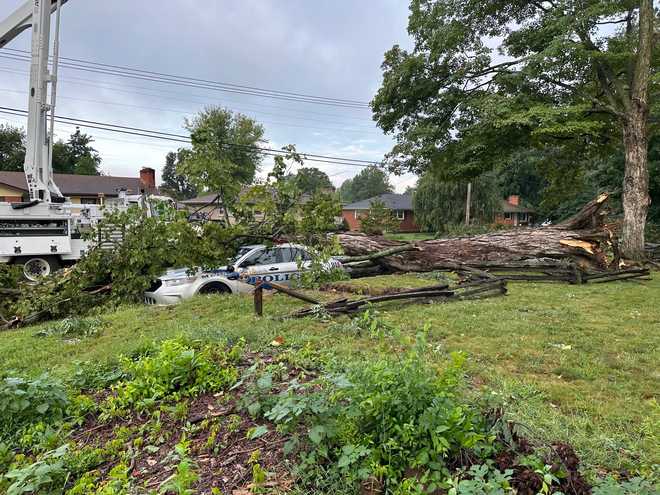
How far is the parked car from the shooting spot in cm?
775

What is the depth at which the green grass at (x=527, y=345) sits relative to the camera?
101 inches

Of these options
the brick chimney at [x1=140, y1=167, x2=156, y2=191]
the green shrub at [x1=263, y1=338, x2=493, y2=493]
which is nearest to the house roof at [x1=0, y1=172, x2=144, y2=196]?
the brick chimney at [x1=140, y1=167, x2=156, y2=191]

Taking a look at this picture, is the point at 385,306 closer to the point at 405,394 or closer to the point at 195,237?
the point at 195,237

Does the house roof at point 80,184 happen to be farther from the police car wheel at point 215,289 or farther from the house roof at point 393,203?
the police car wheel at point 215,289

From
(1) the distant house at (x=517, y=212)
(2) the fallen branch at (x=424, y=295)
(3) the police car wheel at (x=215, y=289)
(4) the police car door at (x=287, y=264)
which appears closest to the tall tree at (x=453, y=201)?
(1) the distant house at (x=517, y=212)

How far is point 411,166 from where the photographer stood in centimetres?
1473

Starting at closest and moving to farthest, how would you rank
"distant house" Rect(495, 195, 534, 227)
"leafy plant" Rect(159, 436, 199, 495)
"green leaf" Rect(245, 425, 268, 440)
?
"leafy plant" Rect(159, 436, 199, 495)
"green leaf" Rect(245, 425, 268, 440)
"distant house" Rect(495, 195, 534, 227)

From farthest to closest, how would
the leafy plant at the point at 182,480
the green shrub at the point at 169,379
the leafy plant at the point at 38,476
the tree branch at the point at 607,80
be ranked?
the tree branch at the point at 607,80, the green shrub at the point at 169,379, the leafy plant at the point at 38,476, the leafy plant at the point at 182,480

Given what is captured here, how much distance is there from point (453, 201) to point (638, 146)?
776 inches

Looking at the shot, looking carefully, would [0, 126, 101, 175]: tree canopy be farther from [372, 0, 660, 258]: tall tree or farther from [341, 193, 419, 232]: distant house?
[372, 0, 660, 258]: tall tree

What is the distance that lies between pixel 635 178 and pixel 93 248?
1468 cm

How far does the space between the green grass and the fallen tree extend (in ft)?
7.56

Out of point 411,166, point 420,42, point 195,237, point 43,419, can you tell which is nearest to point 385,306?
point 195,237

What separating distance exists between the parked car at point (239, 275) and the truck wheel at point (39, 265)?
15.0ft
